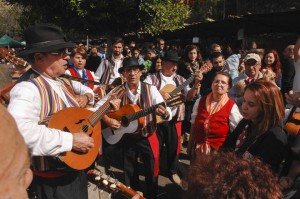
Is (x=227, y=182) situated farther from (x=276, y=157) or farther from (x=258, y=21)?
(x=258, y=21)

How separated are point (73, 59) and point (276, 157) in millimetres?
3931

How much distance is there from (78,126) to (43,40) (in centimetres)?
76

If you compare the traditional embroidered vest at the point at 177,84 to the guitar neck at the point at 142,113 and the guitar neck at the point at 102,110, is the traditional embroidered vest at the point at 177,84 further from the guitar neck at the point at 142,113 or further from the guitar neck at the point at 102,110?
the guitar neck at the point at 102,110

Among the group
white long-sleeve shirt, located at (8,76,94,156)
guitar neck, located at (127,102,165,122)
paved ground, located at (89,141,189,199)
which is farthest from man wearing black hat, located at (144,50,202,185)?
white long-sleeve shirt, located at (8,76,94,156)

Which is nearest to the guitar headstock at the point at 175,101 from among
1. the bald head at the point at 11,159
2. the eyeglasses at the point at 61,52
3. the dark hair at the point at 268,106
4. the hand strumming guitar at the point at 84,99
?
the hand strumming guitar at the point at 84,99

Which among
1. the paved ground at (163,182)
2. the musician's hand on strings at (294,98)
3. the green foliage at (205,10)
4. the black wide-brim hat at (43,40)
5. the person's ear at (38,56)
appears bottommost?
the paved ground at (163,182)

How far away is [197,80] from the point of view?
4.48 meters

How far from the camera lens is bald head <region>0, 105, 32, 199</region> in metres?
0.76

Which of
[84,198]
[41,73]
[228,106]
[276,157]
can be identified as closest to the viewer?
[276,157]

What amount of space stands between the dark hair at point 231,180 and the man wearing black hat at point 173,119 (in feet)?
10.6

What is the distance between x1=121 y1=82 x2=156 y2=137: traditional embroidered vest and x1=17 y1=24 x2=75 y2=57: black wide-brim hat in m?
1.49

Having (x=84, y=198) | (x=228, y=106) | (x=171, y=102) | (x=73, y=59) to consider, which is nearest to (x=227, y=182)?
(x=84, y=198)

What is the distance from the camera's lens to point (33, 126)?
202 cm

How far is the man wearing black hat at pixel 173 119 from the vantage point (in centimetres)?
470
